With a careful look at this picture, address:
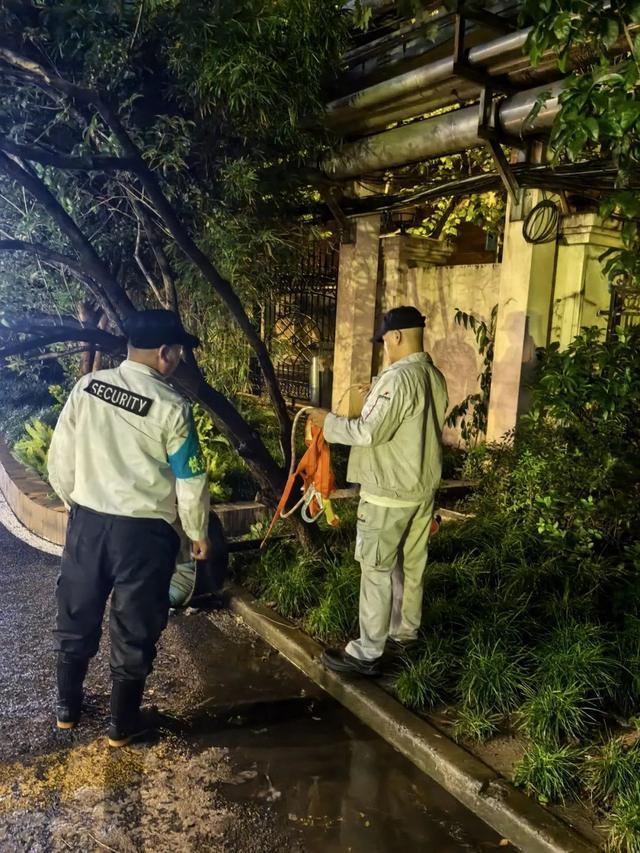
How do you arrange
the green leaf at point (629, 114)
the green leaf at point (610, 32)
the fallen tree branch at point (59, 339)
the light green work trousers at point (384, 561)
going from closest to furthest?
the green leaf at point (629, 114)
the green leaf at point (610, 32)
the light green work trousers at point (384, 561)
the fallen tree branch at point (59, 339)

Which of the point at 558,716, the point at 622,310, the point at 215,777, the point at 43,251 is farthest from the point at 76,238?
the point at 622,310

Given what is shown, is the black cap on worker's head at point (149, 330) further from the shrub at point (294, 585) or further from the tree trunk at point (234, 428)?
the shrub at point (294, 585)

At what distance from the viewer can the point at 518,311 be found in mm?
6844

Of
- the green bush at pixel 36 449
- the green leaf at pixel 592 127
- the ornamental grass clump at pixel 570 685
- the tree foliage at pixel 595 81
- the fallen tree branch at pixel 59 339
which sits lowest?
the ornamental grass clump at pixel 570 685

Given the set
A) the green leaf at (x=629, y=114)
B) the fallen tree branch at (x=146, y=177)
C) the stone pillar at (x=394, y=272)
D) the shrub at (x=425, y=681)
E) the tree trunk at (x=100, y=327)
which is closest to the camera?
the green leaf at (x=629, y=114)

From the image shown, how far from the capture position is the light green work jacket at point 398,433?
378 centimetres

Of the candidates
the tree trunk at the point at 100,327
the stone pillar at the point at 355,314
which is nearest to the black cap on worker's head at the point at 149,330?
the tree trunk at the point at 100,327

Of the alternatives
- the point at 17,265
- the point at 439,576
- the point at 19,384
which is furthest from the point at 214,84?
the point at 19,384

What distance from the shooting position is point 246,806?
3053mm

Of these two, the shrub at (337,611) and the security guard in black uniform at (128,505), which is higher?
the security guard in black uniform at (128,505)

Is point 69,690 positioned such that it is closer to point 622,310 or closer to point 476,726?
point 476,726

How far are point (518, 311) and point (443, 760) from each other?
15.5 ft

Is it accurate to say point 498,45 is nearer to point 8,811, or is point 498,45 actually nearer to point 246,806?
point 246,806

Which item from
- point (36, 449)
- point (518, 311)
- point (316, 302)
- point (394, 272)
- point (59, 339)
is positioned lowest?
point (36, 449)
